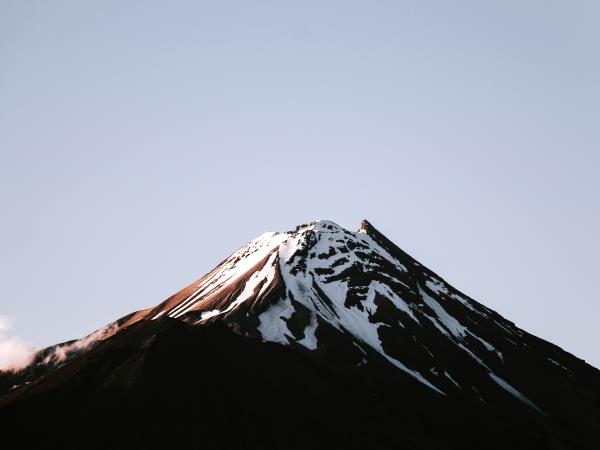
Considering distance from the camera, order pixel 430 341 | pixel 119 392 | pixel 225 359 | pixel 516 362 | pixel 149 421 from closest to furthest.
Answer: pixel 149 421
pixel 119 392
pixel 225 359
pixel 430 341
pixel 516 362

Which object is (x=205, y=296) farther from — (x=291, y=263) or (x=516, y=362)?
(x=516, y=362)

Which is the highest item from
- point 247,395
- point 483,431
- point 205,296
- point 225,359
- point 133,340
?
point 205,296

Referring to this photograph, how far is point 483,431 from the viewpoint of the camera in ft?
442

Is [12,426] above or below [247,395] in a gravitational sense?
above

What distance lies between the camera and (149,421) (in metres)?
110

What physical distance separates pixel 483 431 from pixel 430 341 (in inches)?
1469

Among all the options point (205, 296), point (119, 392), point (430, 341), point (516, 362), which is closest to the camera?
point (119, 392)

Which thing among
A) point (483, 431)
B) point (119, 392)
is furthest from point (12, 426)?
point (483, 431)

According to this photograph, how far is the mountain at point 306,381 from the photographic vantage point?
370 feet

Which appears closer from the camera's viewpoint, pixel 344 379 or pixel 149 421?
pixel 149 421

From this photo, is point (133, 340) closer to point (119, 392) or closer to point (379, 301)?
point (119, 392)

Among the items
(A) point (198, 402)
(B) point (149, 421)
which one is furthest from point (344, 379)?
(B) point (149, 421)

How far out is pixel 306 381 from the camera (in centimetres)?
13062

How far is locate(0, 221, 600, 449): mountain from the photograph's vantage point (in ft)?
370
